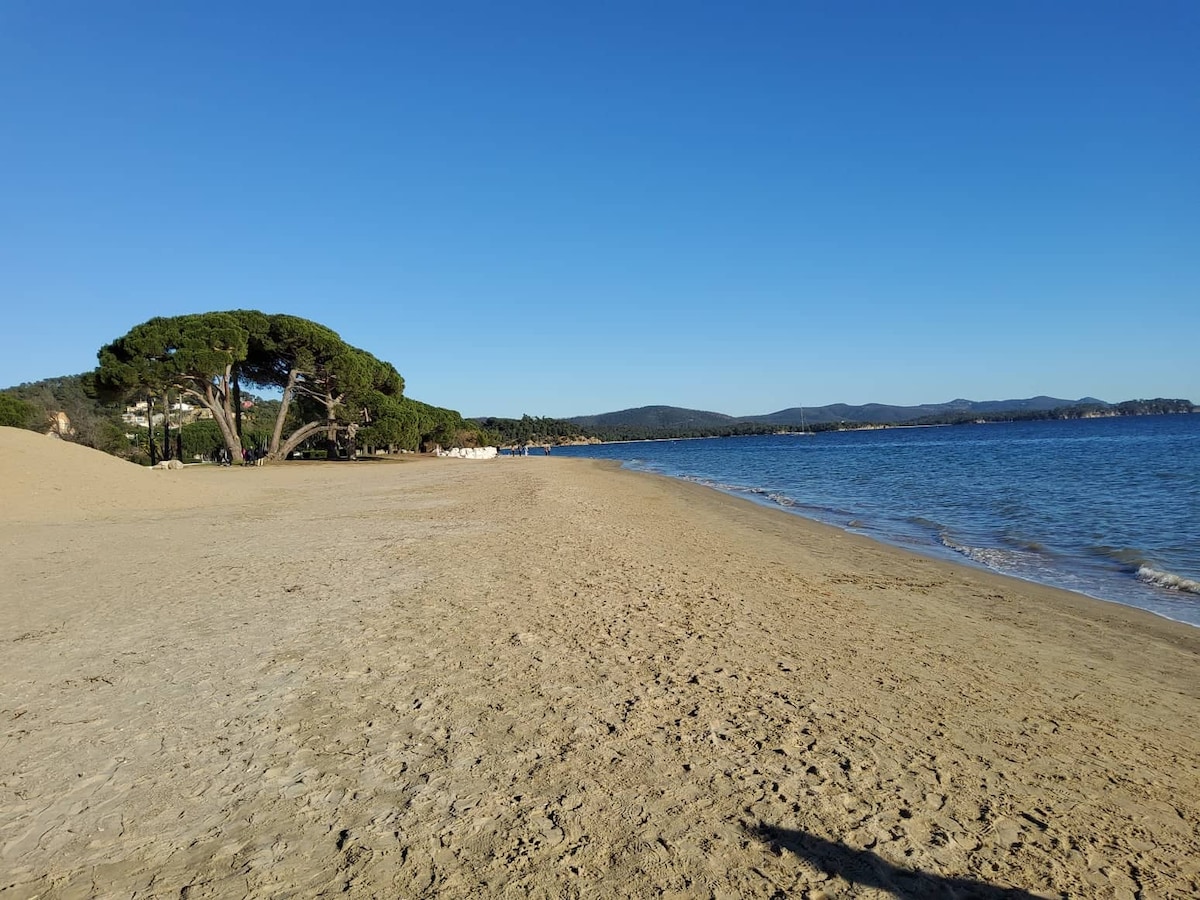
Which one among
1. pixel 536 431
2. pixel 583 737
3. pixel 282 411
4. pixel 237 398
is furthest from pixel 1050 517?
pixel 536 431

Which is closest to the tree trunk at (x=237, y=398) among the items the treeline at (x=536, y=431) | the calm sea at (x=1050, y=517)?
the calm sea at (x=1050, y=517)

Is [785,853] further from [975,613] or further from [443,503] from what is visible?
[443,503]

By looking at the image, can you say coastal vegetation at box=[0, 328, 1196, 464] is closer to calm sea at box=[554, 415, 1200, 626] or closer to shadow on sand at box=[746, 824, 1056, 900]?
calm sea at box=[554, 415, 1200, 626]

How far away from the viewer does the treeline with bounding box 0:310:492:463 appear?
3650cm

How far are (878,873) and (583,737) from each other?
6.00 feet

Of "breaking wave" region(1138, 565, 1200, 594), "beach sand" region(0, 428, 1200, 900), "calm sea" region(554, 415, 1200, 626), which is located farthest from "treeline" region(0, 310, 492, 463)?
"breaking wave" region(1138, 565, 1200, 594)

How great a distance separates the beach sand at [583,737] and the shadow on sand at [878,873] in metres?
0.01

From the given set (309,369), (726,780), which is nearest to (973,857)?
(726,780)

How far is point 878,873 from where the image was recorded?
2.94m

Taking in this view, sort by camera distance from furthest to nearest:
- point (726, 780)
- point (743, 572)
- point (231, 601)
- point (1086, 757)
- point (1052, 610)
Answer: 1. point (743, 572)
2. point (1052, 610)
3. point (231, 601)
4. point (1086, 757)
5. point (726, 780)

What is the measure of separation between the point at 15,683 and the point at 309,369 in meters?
42.0

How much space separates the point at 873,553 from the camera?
41.2ft

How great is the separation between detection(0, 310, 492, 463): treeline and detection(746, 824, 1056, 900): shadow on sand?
132 ft

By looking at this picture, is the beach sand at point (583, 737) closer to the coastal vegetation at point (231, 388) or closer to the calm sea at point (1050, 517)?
the calm sea at point (1050, 517)
